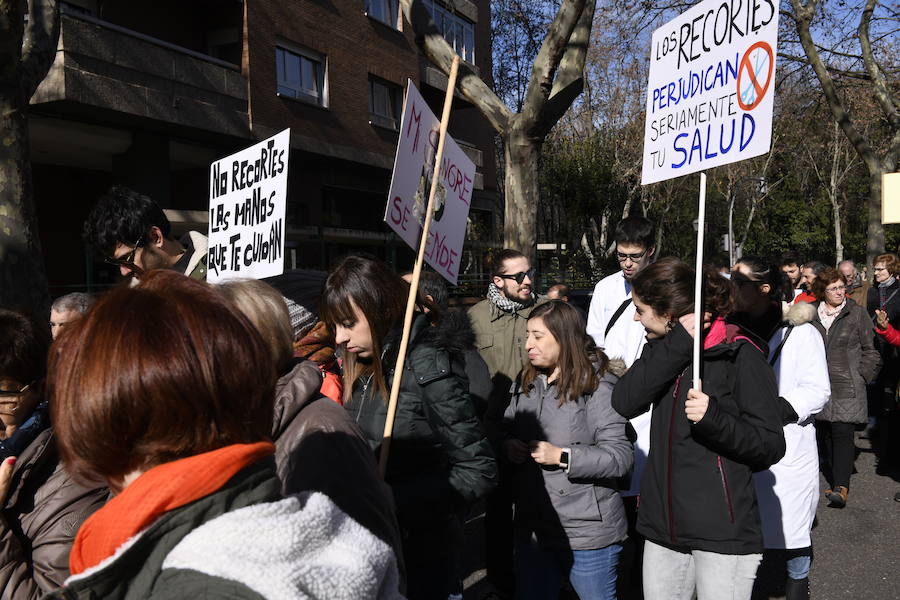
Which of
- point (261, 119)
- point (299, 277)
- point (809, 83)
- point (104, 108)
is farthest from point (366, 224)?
point (299, 277)

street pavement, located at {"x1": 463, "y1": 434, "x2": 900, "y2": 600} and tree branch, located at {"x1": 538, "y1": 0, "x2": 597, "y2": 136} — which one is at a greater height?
tree branch, located at {"x1": 538, "y1": 0, "x2": 597, "y2": 136}

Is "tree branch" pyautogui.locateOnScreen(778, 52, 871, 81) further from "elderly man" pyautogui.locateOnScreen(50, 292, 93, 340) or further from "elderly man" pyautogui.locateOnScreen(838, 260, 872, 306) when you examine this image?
"elderly man" pyautogui.locateOnScreen(50, 292, 93, 340)

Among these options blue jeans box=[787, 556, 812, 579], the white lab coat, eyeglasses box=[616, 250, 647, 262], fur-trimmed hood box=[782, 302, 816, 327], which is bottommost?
blue jeans box=[787, 556, 812, 579]

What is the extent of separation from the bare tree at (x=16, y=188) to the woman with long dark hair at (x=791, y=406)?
443cm

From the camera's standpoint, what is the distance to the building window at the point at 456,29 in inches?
885

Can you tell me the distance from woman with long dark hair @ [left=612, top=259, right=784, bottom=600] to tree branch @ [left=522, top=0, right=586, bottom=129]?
4940mm

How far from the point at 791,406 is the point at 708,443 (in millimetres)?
1048

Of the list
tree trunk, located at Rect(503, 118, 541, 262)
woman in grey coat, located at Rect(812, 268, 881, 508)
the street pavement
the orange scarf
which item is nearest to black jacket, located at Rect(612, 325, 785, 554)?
the street pavement

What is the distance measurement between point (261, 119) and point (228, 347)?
609 inches

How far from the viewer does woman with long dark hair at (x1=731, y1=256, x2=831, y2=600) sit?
351 centimetres

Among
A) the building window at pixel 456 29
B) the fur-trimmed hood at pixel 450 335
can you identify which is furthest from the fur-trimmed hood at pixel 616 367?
the building window at pixel 456 29

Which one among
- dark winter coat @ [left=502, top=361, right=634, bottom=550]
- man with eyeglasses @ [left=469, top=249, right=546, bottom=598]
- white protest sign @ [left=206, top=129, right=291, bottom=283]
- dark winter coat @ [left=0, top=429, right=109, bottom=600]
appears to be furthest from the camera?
man with eyeglasses @ [left=469, top=249, right=546, bottom=598]

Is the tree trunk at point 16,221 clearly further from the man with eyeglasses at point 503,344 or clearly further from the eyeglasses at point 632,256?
the eyeglasses at point 632,256

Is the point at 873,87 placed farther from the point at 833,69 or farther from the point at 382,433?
the point at 382,433
